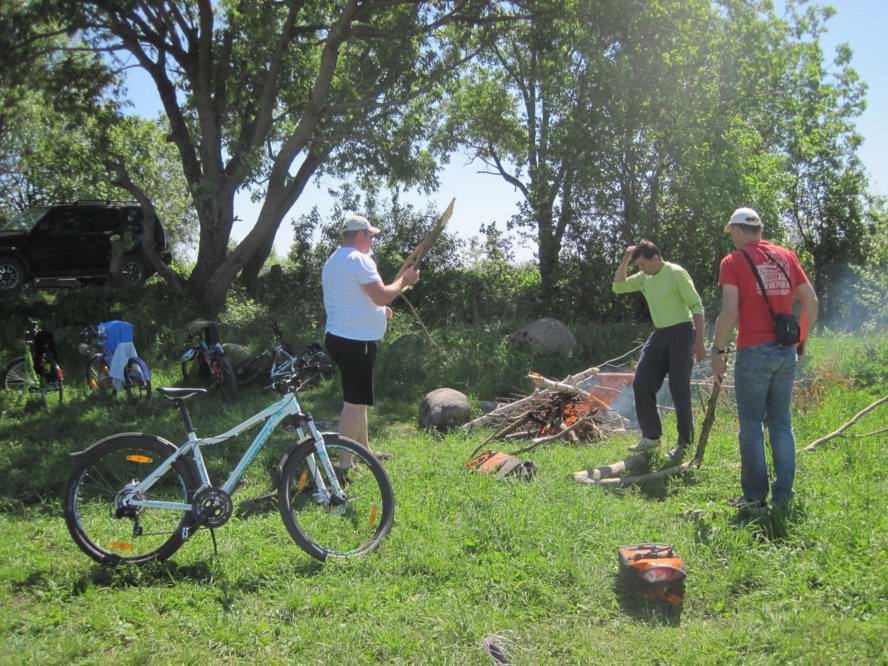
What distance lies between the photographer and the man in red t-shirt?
454cm

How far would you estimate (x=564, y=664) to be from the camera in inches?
129

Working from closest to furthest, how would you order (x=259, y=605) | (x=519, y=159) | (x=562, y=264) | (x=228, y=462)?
(x=259, y=605)
(x=228, y=462)
(x=562, y=264)
(x=519, y=159)

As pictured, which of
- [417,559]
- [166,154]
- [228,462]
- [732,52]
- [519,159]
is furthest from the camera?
[166,154]

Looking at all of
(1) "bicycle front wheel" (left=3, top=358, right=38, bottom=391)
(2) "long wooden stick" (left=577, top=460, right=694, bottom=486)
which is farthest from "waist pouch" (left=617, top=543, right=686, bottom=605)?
(1) "bicycle front wheel" (left=3, top=358, right=38, bottom=391)

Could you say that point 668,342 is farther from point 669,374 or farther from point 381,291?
point 381,291

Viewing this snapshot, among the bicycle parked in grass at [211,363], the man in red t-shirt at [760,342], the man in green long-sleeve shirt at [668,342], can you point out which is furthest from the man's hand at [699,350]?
the bicycle parked in grass at [211,363]

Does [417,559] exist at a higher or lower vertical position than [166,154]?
lower

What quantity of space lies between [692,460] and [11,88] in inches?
540

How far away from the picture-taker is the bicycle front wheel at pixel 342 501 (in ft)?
14.2

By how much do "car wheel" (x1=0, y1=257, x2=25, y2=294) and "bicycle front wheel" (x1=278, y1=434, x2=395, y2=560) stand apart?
11811mm

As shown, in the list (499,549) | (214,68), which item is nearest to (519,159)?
(214,68)

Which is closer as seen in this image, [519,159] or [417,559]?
[417,559]

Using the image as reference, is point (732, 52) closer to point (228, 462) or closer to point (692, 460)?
point (692, 460)

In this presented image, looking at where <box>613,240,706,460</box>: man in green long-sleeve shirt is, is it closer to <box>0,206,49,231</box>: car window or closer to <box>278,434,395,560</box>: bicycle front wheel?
<box>278,434,395,560</box>: bicycle front wheel
